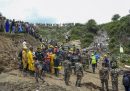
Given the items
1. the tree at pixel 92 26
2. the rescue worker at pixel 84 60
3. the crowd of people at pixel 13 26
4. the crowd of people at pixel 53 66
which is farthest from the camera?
the tree at pixel 92 26

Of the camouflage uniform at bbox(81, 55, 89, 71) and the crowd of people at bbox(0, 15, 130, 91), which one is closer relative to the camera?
the crowd of people at bbox(0, 15, 130, 91)

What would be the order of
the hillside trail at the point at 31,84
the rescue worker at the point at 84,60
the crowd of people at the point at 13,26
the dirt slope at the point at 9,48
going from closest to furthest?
the hillside trail at the point at 31,84 < the dirt slope at the point at 9,48 < the rescue worker at the point at 84,60 < the crowd of people at the point at 13,26

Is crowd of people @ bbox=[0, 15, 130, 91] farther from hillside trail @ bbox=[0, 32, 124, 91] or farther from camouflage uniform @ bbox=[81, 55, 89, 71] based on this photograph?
hillside trail @ bbox=[0, 32, 124, 91]

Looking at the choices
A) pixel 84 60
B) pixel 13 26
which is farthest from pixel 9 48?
pixel 84 60

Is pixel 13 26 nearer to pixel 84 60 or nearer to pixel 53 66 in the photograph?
pixel 84 60

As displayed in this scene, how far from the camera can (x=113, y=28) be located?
60562 millimetres

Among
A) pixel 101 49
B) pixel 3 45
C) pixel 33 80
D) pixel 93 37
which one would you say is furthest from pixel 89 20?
pixel 33 80

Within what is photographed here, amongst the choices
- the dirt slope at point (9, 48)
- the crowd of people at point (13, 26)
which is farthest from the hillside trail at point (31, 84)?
the crowd of people at point (13, 26)

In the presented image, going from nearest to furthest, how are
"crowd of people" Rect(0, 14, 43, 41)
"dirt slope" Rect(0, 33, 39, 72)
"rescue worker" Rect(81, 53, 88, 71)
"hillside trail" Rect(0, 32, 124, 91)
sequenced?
1. "hillside trail" Rect(0, 32, 124, 91)
2. "dirt slope" Rect(0, 33, 39, 72)
3. "rescue worker" Rect(81, 53, 88, 71)
4. "crowd of people" Rect(0, 14, 43, 41)

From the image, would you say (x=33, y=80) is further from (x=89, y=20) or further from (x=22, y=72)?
(x=89, y=20)

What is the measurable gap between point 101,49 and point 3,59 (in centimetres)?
2558

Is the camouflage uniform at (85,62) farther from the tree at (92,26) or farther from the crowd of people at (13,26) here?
the tree at (92,26)

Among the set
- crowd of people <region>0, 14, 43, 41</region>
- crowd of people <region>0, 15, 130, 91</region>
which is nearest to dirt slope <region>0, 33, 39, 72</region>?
crowd of people <region>0, 14, 43, 41</region>

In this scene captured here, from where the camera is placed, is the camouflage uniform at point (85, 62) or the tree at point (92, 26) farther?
the tree at point (92, 26)
